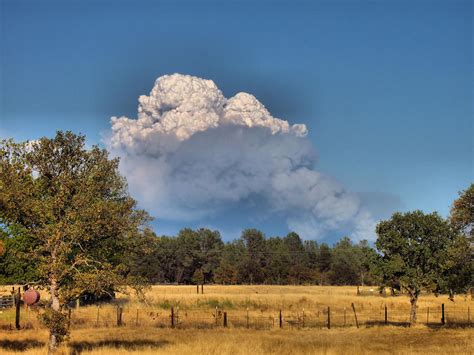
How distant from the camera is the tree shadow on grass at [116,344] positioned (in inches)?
1152

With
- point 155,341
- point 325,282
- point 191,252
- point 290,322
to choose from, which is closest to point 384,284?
point 290,322

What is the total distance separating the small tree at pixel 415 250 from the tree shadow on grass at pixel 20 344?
32055 mm

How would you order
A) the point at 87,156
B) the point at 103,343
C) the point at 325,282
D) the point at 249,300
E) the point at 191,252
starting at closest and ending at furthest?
the point at 87,156 → the point at 103,343 → the point at 249,300 → the point at 325,282 → the point at 191,252

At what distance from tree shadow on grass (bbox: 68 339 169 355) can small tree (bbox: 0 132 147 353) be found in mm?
4876

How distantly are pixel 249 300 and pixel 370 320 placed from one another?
24.8 m

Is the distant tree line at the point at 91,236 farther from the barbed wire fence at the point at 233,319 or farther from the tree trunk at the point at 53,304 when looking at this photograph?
the barbed wire fence at the point at 233,319

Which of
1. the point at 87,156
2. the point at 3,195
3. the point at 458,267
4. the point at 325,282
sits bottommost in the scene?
the point at 325,282

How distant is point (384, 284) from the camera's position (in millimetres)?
49156

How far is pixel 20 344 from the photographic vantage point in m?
31.4

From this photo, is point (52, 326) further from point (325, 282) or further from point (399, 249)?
point (325, 282)

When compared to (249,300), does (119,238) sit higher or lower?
higher

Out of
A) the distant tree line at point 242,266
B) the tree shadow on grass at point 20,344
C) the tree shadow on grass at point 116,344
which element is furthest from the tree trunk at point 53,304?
the distant tree line at point 242,266

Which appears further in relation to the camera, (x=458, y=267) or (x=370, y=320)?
(x=370, y=320)

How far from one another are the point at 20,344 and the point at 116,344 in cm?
592
